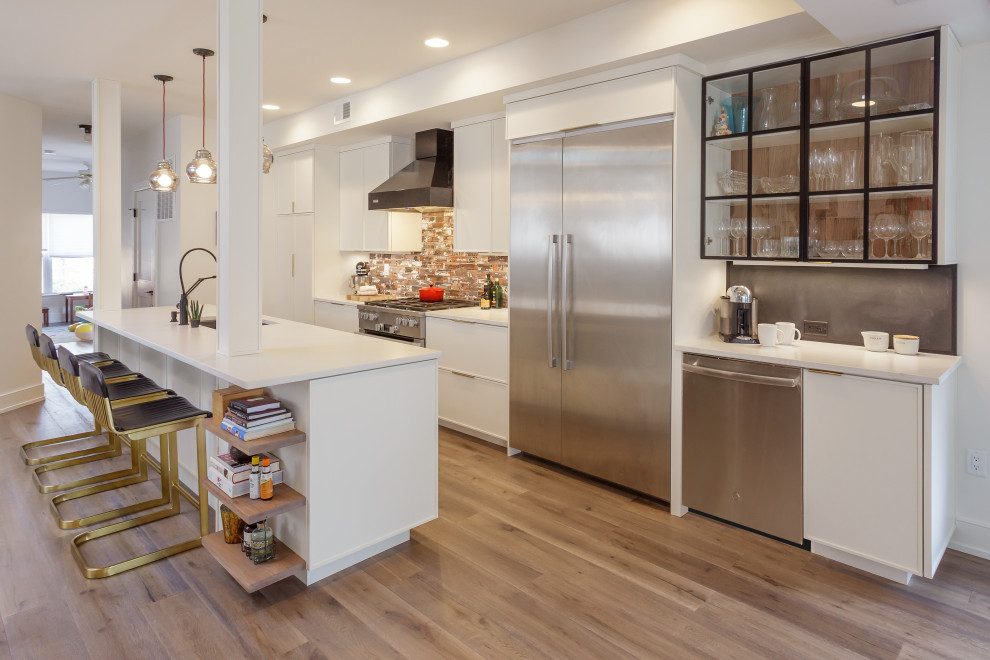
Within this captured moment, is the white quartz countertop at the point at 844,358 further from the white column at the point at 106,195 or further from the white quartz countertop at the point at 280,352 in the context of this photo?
the white column at the point at 106,195

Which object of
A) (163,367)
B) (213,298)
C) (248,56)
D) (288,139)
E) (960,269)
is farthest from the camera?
(213,298)

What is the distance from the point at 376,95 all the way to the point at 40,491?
A: 140 inches

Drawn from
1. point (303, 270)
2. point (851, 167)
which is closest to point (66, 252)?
point (303, 270)

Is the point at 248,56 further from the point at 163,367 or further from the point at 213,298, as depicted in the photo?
the point at 213,298

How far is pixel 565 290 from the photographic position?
3764mm

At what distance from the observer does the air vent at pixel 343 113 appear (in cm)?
534

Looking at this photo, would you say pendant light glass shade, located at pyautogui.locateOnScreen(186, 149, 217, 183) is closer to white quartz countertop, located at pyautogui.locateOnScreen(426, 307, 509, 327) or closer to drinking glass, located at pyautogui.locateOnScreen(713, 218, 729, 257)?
white quartz countertop, located at pyautogui.locateOnScreen(426, 307, 509, 327)

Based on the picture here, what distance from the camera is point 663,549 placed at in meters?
2.92

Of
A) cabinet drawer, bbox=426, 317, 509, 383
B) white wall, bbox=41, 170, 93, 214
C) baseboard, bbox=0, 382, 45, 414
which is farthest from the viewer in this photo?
white wall, bbox=41, 170, 93, 214

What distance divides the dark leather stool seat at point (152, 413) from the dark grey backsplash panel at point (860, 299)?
3.00m

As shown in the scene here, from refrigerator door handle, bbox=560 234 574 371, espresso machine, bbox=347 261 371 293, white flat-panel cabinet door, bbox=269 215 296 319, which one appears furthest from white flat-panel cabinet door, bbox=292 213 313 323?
refrigerator door handle, bbox=560 234 574 371

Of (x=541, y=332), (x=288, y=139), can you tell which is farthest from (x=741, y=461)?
(x=288, y=139)

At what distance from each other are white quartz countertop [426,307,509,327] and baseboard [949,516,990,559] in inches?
104

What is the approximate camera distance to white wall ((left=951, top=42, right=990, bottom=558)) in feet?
9.12
